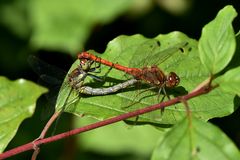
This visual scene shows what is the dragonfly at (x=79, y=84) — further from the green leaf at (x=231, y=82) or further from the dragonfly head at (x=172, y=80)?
the green leaf at (x=231, y=82)

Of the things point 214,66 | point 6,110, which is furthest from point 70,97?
point 214,66

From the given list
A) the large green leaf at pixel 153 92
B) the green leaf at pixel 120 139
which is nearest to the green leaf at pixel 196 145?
the large green leaf at pixel 153 92

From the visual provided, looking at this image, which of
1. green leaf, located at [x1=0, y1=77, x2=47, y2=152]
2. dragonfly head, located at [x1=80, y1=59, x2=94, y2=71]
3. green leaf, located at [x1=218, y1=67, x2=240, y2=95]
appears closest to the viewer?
green leaf, located at [x1=218, y1=67, x2=240, y2=95]

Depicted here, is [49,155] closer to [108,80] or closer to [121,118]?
[108,80]

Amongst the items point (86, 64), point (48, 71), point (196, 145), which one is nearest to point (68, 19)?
point (48, 71)

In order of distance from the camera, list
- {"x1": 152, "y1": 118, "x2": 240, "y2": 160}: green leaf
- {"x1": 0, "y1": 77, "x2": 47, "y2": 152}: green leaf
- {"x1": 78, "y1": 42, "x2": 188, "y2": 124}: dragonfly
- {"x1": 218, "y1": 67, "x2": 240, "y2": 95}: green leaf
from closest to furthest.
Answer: {"x1": 152, "y1": 118, "x2": 240, "y2": 160}: green leaf, {"x1": 218, "y1": 67, "x2": 240, "y2": 95}: green leaf, {"x1": 0, "y1": 77, "x2": 47, "y2": 152}: green leaf, {"x1": 78, "y1": 42, "x2": 188, "y2": 124}: dragonfly

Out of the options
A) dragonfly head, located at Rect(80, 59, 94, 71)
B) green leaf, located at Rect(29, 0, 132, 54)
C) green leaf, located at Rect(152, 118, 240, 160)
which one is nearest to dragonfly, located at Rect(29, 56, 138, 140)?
dragonfly head, located at Rect(80, 59, 94, 71)

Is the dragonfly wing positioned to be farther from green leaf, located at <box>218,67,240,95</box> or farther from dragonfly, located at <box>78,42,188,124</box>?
green leaf, located at <box>218,67,240,95</box>
